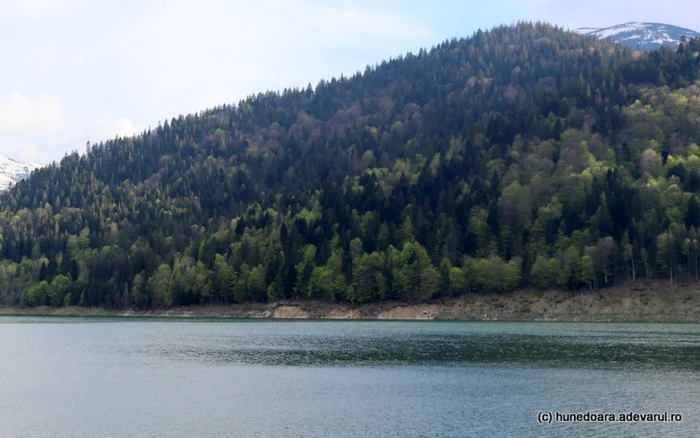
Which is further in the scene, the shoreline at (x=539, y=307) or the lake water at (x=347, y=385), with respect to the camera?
the shoreline at (x=539, y=307)

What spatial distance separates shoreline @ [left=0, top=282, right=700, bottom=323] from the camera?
157m

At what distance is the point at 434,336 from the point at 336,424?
71.3m

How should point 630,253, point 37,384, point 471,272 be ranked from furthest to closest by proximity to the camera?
point 471,272 < point 630,253 < point 37,384

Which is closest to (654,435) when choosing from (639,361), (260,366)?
(639,361)

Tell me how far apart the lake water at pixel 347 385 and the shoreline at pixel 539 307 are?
3616cm

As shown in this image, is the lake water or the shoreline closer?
the lake water

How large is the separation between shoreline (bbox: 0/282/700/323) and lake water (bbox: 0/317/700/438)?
119 ft

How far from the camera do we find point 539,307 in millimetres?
171500

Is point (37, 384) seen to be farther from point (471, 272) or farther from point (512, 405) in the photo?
point (471, 272)

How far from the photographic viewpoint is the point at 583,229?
19275 centimetres

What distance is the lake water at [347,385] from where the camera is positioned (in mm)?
53781

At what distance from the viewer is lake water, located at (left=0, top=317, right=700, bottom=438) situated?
2117 inches

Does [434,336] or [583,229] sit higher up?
[583,229]

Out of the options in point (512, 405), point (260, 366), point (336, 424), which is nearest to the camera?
point (336, 424)
